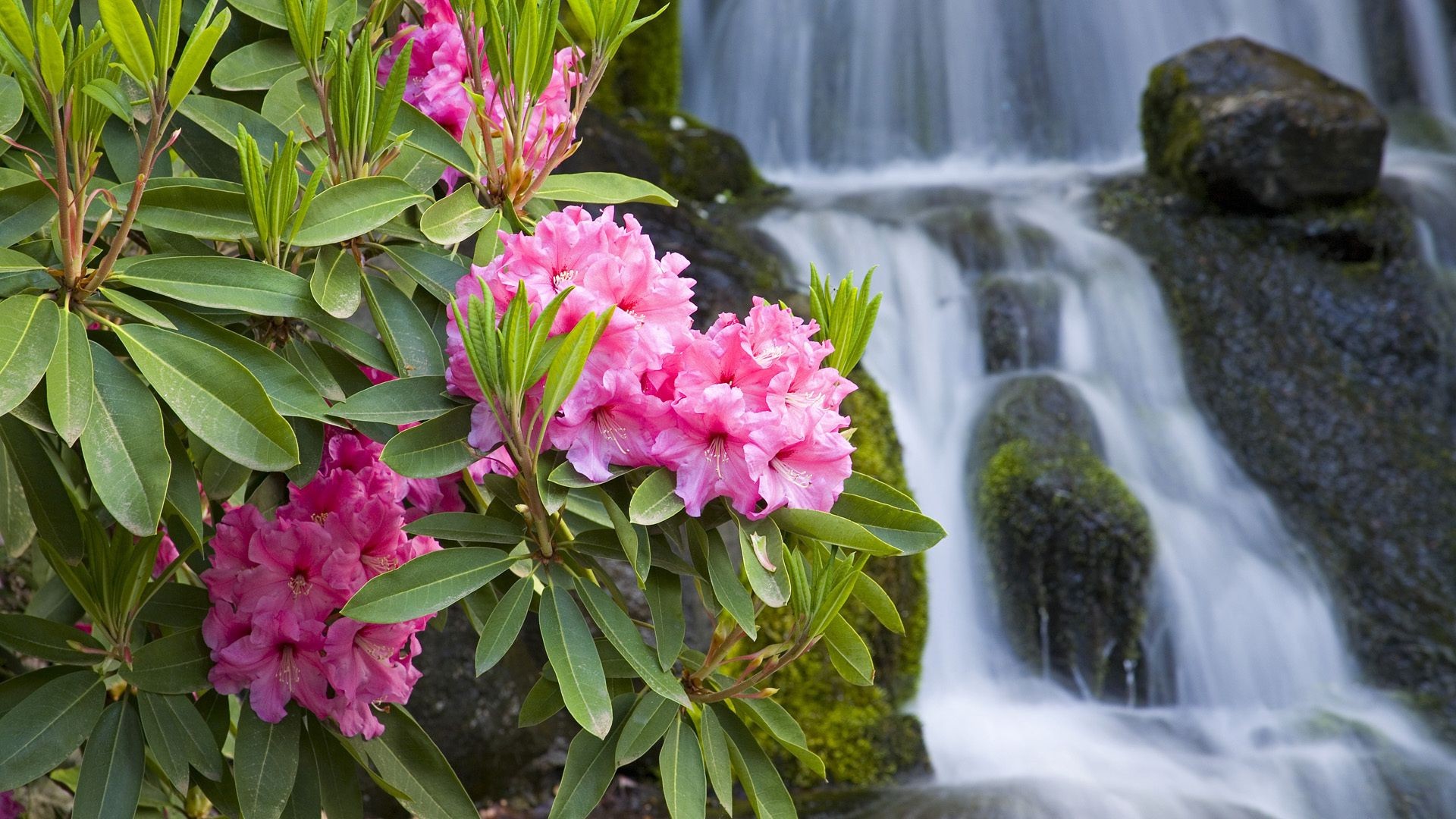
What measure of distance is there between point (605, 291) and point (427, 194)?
0.83 ft

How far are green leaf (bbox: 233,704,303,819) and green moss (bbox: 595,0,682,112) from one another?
6.22 meters

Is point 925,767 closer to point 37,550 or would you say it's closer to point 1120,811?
point 1120,811

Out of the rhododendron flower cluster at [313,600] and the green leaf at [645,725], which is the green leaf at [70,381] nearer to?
the rhododendron flower cluster at [313,600]

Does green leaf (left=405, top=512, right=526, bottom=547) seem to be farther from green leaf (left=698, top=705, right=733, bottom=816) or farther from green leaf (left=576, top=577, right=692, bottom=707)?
green leaf (left=698, top=705, right=733, bottom=816)

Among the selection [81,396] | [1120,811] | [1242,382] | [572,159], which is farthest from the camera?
[1242,382]

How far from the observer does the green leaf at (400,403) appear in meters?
0.88

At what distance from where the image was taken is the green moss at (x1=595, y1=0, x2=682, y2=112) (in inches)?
282

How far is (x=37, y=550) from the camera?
159cm

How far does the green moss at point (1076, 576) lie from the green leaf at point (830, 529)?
3.47 metres

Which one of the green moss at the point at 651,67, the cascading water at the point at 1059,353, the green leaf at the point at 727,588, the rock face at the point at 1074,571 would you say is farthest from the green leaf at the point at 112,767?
the green moss at the point at 651,67

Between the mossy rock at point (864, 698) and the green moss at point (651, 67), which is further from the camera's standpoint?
the green moss at point (651, 67)

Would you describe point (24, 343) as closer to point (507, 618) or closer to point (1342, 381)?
point (507, 618)

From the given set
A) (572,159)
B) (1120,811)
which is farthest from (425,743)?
(572,159)

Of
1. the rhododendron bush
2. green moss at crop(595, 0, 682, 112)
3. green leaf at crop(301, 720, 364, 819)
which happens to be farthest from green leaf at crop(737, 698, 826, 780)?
green moss at crop(595, 0, 682, 112)
